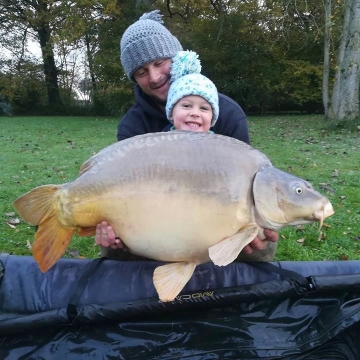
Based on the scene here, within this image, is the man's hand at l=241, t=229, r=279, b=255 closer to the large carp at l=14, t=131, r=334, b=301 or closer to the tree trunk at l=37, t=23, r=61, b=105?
the large carp at l=14, t=131, r=334, b=301

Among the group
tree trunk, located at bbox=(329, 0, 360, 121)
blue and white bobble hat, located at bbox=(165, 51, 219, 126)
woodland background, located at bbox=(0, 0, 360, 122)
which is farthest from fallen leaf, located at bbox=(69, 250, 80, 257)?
woodland background, located at bbox=(0, 0, 360, 122)

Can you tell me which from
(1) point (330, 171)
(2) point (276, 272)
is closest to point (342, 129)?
(1) point (330, 171)

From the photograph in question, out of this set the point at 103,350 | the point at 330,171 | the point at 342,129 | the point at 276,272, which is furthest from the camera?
the point at 342,129

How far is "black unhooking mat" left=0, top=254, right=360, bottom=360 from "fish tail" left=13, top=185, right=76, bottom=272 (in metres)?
0.23

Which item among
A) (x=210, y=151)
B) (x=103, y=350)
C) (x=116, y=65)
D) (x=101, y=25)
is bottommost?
(x=103, y=350)

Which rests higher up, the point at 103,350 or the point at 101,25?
the point at 101,25

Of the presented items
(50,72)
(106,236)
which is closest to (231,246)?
(106,236)

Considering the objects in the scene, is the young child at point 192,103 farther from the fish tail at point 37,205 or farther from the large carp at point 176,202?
the fish tail at point 37,205

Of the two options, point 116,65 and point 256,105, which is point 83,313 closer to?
point 116,65

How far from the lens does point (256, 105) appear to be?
17.4 meters

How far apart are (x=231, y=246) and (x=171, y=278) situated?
215mm

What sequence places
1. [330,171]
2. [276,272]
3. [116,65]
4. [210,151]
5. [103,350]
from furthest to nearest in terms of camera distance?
[116,65]
[330,171]
[276,272]
[103,350]
[210,151]

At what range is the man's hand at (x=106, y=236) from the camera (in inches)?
55.1

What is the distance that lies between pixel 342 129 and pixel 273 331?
7804mm
